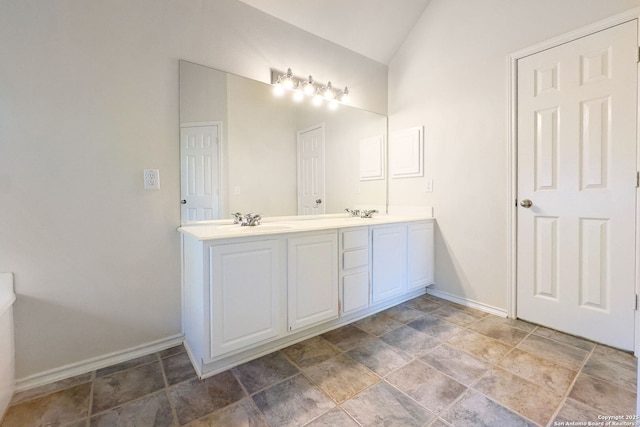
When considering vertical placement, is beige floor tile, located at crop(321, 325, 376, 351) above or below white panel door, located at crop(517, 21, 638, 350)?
below

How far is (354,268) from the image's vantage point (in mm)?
2061

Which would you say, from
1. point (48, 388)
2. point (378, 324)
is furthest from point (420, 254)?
point (48, 388)

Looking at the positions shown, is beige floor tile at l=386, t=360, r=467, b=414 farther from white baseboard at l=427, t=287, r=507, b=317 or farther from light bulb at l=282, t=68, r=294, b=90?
light bulb at l=282, t=68, r=294, b=90

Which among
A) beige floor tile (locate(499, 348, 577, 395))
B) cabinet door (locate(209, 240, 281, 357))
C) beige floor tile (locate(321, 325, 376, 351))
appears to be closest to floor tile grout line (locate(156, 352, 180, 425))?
cabinet door (locate(209, 240, 281, 357))

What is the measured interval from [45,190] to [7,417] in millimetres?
1041

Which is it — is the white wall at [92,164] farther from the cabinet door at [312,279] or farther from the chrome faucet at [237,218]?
the cabinet door at [312,279]

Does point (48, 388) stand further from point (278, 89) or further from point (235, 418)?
point (278, 89)

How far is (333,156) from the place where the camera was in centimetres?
257

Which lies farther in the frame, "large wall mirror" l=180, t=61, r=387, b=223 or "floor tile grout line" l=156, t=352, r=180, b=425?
"large wall mirror" l=180, t=61, r=387, b=223

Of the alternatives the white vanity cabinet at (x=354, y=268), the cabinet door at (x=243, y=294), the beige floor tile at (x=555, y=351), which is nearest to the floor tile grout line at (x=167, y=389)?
the cabinet door at (x=243, y=294)

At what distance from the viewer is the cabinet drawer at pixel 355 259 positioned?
2004 millimetres

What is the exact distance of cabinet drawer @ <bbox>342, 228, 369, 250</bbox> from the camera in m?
2.00

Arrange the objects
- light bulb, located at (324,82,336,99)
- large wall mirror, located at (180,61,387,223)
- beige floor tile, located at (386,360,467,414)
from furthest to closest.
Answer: light bulb, located at (324,82,336,99), large wall mirror, located at (180,61,387,223), beige floor tile, located at (386,360,467,414)

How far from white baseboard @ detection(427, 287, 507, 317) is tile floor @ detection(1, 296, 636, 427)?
34 centimetres
